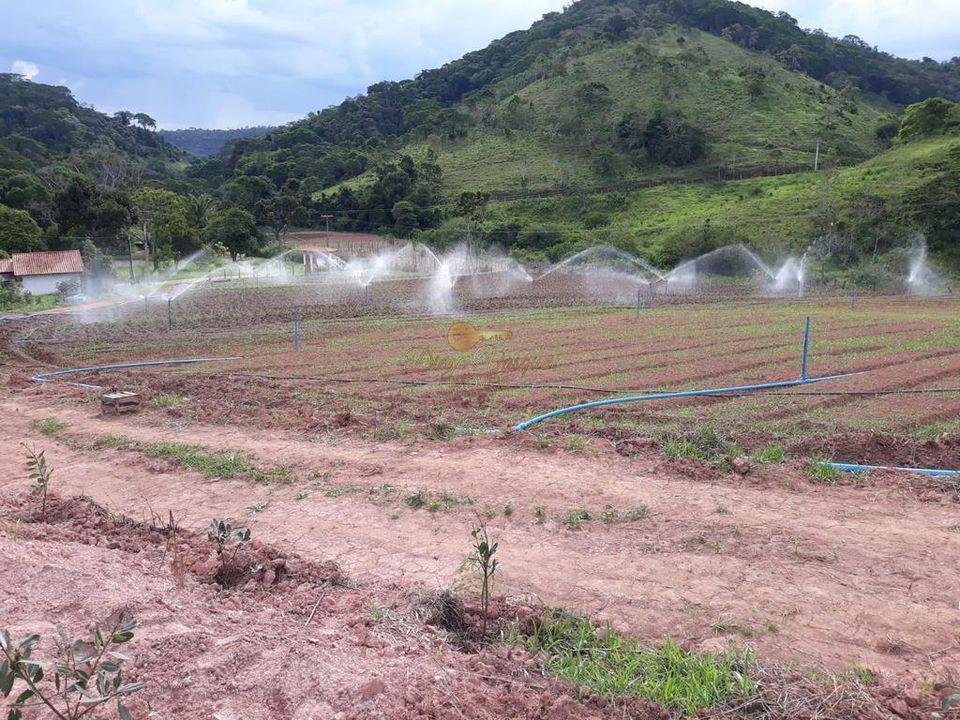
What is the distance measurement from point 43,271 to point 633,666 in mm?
43771

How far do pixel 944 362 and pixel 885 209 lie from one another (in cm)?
4100

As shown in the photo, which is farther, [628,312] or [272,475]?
[628,312]

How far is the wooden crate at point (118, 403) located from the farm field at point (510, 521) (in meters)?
0.21

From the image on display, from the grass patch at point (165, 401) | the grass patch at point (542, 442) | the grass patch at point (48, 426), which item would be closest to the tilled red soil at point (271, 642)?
the grass patch at point (542, 442)

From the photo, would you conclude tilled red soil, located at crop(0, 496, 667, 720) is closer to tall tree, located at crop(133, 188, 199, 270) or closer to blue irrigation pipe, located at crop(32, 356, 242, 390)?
blue irrigation pipe, located at crop(32, 356, 242, 390)

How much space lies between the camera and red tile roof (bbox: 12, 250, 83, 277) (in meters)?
39.3

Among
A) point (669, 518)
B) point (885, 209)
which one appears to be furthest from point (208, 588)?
point (885, 209)

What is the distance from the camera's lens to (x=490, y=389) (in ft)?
43.9

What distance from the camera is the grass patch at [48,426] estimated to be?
9828mm

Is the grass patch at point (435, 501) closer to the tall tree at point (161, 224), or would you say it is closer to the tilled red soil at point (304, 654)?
the tilled red soil at point (304, 654)

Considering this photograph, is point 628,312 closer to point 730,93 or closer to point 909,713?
point 909,713

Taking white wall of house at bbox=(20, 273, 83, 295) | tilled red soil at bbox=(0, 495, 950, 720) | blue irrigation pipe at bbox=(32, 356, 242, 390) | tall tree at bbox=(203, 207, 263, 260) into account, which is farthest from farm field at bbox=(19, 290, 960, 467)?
tall tree at bbox=(203, 207, 263, 260)

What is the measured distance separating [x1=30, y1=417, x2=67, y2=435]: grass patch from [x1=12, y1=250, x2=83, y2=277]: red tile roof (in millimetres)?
33803

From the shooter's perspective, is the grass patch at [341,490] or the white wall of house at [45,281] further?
the white wall of house at [45,281]
